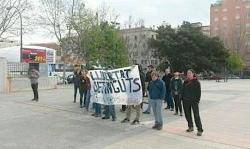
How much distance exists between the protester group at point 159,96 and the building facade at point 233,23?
86.1 m

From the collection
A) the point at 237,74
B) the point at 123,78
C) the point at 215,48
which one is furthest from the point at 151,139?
the point at 237,74

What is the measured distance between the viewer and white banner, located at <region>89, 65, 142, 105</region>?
506 inches

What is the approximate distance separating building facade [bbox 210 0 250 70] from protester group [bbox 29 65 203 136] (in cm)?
8606

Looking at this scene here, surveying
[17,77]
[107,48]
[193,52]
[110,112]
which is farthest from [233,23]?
[110,112]

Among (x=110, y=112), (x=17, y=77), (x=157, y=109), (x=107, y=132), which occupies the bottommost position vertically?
(x=107, y=132)

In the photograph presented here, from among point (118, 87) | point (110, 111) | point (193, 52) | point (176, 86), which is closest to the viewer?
point (118, 87)

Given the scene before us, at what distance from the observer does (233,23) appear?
11131 centimetres

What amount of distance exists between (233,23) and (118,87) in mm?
103075

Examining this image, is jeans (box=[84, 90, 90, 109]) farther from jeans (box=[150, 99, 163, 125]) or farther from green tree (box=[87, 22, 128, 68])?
jeans (box=[150, 99, 163, 125])

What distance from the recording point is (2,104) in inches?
748

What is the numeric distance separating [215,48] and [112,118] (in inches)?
617

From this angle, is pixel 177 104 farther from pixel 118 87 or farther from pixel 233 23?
pixel 233 23

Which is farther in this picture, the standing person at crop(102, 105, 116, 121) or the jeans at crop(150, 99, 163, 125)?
the standing person at crop(102, 105, 116, 121)

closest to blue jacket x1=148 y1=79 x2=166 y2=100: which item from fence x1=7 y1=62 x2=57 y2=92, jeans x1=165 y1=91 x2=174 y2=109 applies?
jeans x1=165 y1=91 x2=174 y2=109
